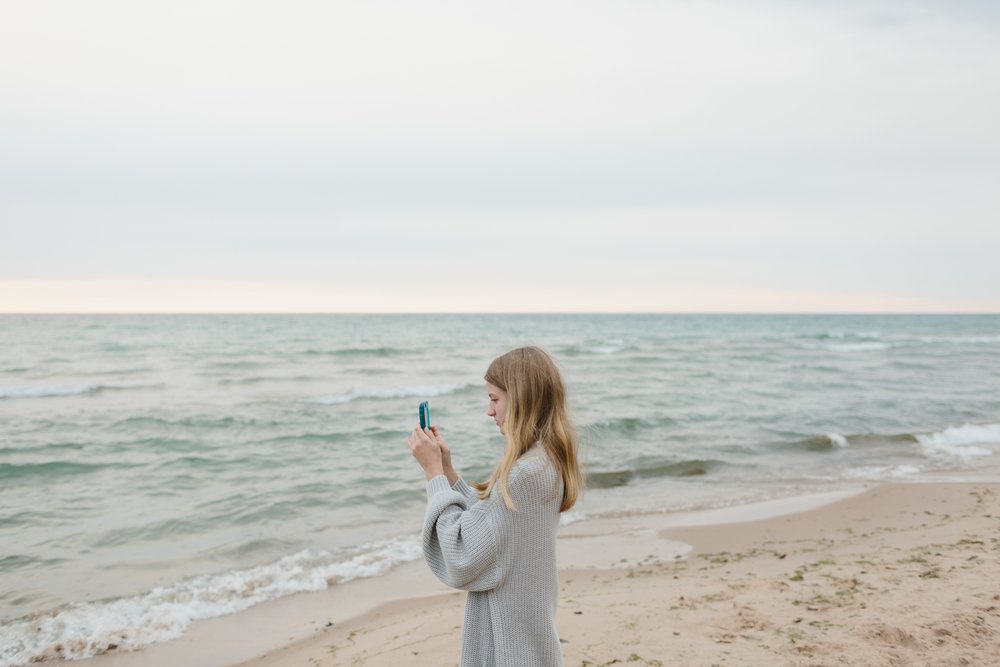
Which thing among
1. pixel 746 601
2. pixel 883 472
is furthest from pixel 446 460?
pixel 883 472

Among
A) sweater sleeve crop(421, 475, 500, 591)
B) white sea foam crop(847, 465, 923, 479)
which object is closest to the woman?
sweater sleeve crop(421, 475, 500, 591)

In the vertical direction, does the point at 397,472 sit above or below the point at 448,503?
below

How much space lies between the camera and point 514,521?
8.01ft

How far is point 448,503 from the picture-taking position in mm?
2498

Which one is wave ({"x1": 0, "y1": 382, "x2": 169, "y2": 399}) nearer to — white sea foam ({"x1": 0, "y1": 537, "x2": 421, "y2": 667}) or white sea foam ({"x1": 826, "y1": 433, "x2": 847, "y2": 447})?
white sea foam ({"x1": 0, "y1": 537, "x2": 421, "y2": 667})

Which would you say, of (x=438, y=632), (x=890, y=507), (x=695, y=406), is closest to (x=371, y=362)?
(x=695, y=406)

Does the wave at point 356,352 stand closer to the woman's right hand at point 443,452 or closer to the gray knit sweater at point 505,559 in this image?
the woman's right hand at point 443,452

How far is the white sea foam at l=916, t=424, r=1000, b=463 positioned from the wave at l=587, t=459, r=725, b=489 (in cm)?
443

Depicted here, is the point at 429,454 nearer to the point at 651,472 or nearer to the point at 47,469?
the point at 651,472

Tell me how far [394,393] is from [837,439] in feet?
41.5

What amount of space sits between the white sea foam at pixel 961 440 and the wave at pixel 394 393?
42.1 ft

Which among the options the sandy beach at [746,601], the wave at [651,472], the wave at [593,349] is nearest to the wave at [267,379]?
the wave at [593,349]

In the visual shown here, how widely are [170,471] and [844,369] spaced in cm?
2601

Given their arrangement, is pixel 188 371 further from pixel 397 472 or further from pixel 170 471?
pixel 397 472
